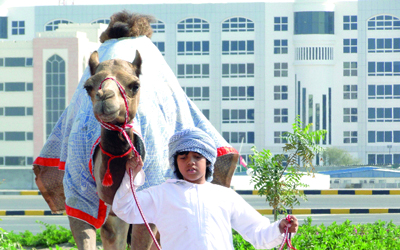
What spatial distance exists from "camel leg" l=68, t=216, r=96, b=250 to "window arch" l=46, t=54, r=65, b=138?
3943 centimetres

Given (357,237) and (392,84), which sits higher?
(392,84)

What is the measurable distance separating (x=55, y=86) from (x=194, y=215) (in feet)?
136

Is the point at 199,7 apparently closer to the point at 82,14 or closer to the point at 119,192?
the point at 82,14

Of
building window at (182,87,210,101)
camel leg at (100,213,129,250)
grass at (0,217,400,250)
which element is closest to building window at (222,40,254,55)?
building window at (182,87,210,101)

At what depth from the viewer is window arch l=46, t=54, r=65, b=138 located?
4319 centimetres

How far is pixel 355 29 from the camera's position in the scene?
2470 inches

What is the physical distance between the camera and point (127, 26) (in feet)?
18.7

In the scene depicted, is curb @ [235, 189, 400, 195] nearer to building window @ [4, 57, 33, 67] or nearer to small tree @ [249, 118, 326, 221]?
small tree @ [249, 118, 326, 221]

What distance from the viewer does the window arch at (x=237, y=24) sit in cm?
6253

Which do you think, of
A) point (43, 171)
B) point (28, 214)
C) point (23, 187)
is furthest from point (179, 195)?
point (23, 187)

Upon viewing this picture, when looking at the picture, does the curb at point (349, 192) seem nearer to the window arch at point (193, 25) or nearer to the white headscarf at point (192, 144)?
the white headscarf at point (192, 144)

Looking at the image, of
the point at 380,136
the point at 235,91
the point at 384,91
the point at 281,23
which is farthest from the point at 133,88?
the point at 384,91

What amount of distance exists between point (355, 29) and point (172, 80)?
59.8 metres

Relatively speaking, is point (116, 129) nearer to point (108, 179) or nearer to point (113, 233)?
point (108, 179)
